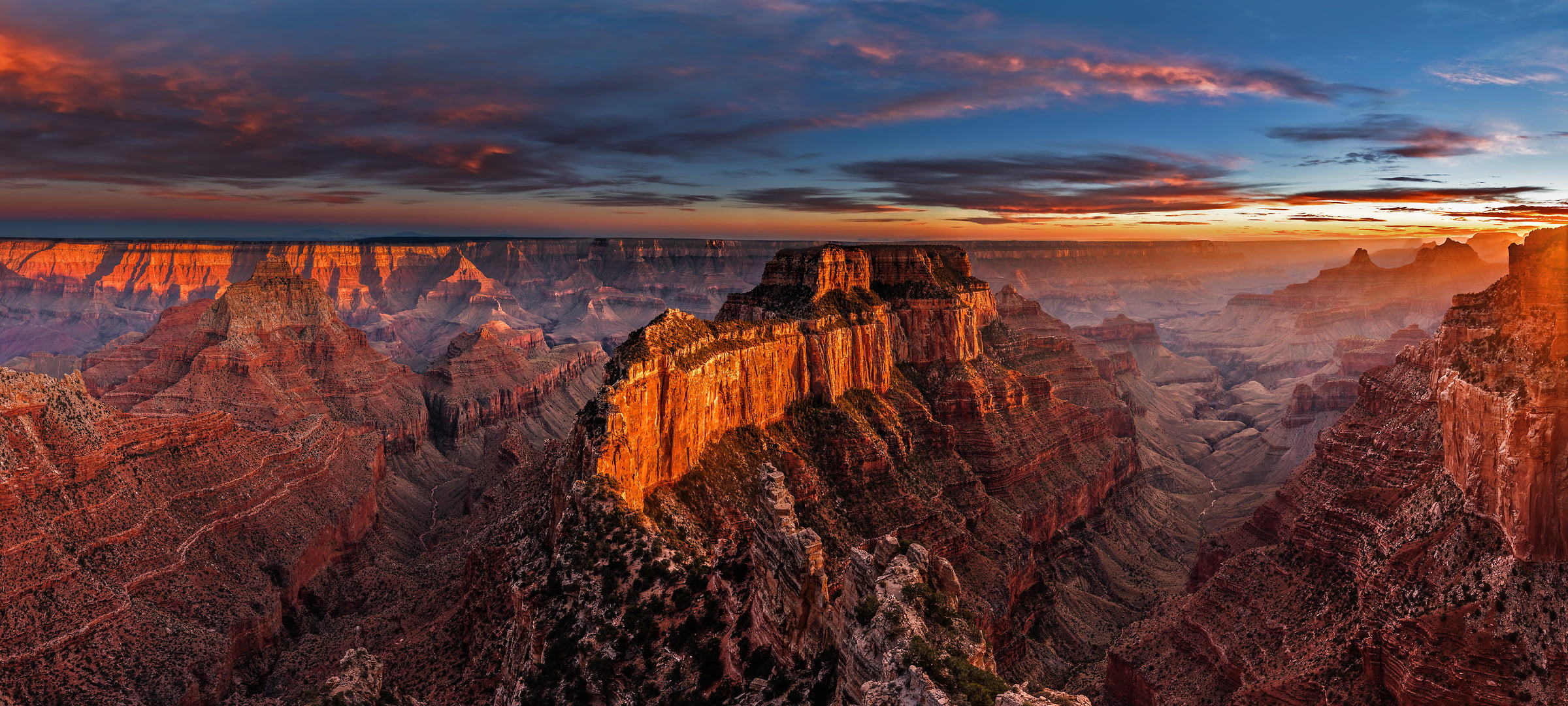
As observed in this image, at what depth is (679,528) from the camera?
Result: 151 ft

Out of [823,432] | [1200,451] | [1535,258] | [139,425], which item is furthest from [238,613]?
[1200,451]

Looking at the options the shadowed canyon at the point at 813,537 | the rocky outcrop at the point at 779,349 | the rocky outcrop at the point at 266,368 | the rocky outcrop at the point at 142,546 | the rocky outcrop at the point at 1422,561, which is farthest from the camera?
the rocky outcrop at the point at 266,368

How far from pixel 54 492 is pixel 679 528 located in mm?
55476

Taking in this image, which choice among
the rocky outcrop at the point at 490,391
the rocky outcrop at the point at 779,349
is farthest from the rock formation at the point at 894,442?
the rocky outcrop at the point at 490,391

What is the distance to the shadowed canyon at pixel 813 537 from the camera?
108 ft

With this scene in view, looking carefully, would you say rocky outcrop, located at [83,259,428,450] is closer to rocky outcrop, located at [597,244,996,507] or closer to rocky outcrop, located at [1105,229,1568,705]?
rocky outcrop, located at [597,244,996,507]

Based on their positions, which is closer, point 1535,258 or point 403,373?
point 1535,258

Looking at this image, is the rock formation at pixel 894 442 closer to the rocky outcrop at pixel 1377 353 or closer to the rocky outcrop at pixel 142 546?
the rocky outcrop at pixel 142 546

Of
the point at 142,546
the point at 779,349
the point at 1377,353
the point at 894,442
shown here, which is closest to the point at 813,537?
the point at 779,349

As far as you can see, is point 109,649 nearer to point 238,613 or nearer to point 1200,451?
point 238,613

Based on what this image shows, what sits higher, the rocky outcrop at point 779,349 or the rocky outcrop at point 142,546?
the rocky outcrop at point 779,349

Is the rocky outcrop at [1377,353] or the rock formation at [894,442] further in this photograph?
the rocky outcrop at [1377,353]

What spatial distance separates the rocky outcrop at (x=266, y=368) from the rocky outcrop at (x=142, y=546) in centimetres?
3319

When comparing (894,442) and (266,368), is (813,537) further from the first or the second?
(266,368)
